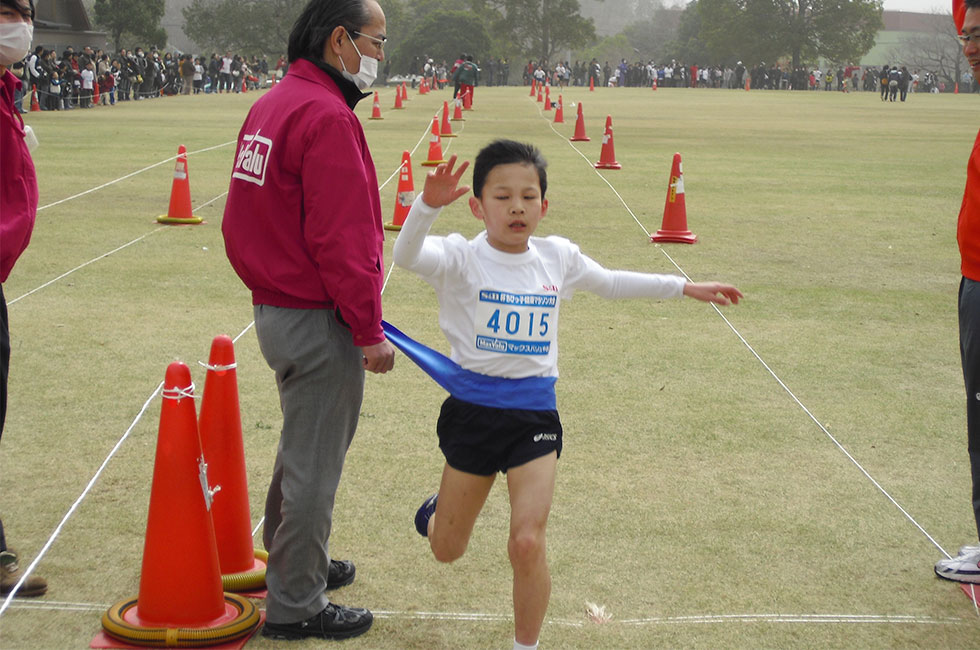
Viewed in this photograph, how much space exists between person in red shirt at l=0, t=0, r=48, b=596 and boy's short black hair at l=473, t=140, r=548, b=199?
142 centimetres

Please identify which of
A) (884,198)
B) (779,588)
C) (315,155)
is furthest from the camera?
(884,198)

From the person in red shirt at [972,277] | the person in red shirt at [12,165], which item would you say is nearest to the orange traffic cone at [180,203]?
the person in red shirt at [12,165]

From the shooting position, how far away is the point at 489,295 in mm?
3674

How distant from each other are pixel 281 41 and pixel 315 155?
94635 millimetres

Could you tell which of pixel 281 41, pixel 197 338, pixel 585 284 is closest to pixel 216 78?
pixel 281 41

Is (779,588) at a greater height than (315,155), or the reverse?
(315,155)

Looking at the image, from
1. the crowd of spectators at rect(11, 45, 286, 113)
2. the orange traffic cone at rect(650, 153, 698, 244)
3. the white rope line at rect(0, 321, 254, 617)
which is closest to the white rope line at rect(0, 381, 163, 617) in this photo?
the white rope line at rect(0, 321, 254, 617)

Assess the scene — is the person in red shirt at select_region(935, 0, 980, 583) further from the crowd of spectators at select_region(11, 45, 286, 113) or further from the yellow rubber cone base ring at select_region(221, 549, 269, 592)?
the crowd of spectators at select_region(11, 45, 286, 113)

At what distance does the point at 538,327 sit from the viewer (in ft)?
12.1

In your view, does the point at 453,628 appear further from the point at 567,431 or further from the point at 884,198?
the point at 884,198

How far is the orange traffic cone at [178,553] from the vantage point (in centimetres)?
363

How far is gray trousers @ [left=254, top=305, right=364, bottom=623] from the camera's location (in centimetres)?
360

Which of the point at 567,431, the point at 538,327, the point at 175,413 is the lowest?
the point at 567,431

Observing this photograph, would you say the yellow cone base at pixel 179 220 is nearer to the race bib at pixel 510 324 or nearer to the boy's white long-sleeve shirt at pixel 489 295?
the boy's white long-sleeve shirt at pixel 489 295
